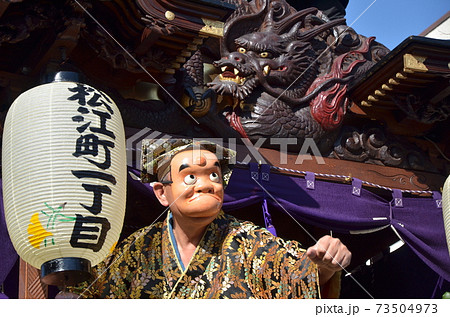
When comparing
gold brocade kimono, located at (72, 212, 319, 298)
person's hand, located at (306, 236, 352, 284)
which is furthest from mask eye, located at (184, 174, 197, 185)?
person's hand, located at (306, 236, 352, 284)

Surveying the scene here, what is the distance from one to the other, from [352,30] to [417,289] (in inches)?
98.3

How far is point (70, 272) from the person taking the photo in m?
3.31

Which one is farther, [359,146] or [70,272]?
[359,146]

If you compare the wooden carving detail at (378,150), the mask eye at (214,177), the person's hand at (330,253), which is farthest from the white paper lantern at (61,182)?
the wooden carving detail at (378,150)

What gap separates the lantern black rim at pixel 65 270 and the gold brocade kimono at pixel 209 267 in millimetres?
425

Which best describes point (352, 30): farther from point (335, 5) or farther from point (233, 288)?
point (233, 288)

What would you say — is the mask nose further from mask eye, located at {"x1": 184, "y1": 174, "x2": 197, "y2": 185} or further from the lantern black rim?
the lantern black rim

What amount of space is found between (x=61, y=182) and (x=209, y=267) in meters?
1.08

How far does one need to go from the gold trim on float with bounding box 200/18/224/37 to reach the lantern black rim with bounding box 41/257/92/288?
222cm

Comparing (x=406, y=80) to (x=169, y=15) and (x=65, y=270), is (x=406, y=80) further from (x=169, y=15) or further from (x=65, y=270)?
(x=65, y=270)

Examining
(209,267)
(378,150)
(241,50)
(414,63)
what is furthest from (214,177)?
(378,150)

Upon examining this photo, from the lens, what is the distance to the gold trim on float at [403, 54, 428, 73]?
5.68m

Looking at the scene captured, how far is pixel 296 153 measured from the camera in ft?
20.0

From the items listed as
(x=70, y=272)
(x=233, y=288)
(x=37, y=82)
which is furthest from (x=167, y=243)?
(x=37, y=82)
